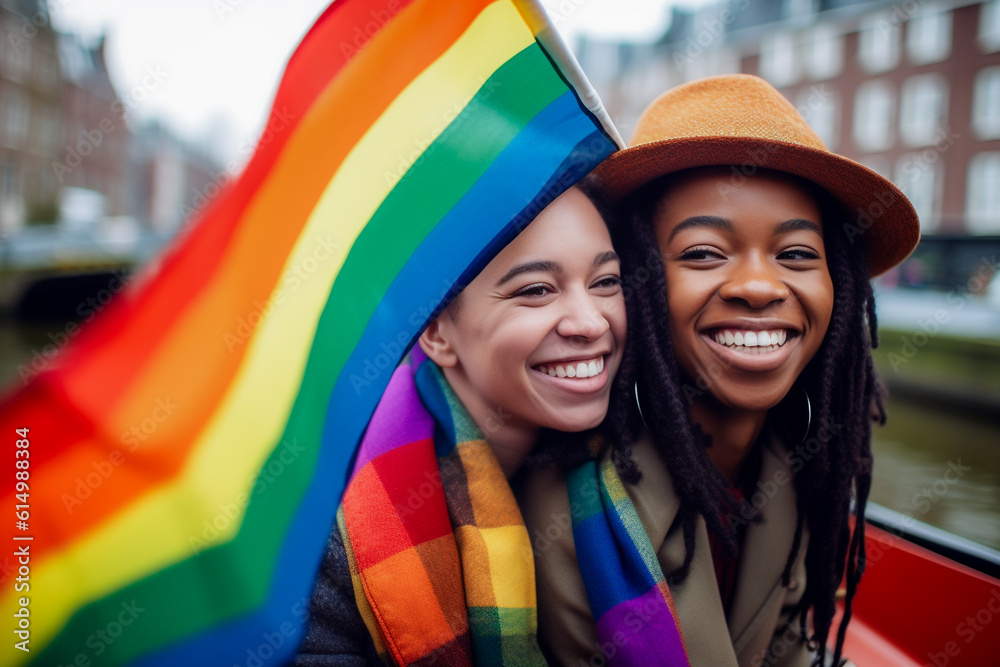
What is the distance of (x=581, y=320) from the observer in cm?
175

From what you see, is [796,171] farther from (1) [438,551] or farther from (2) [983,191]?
(2) [983,191]

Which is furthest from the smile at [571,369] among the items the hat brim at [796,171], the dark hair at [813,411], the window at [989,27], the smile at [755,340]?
the window at [989,27]

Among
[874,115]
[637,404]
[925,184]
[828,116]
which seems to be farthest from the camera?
[828,116]

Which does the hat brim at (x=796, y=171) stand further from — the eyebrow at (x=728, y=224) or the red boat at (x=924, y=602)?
the red boat at (x=924, y=602)

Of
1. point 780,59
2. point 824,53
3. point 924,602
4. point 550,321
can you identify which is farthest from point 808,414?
point 780,59

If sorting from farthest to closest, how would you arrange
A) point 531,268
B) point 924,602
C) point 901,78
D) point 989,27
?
point 901,78, point 989,27, point 924,602, point 531,268

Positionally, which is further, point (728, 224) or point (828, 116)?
point (828, 116)

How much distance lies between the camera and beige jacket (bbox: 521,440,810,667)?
174cm

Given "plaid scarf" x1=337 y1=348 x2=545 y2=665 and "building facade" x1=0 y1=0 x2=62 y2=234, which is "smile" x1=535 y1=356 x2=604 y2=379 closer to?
"plaid scarf" x1=337 y1=348 x2=545 y2=665

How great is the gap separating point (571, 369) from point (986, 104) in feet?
88.0

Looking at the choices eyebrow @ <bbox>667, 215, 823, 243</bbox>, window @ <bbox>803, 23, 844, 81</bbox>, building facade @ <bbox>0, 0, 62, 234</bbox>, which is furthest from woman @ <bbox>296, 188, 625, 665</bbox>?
building facade @ <bbox>0, 0, 62, 234</bbox>

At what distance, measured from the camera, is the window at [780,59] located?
27125mm

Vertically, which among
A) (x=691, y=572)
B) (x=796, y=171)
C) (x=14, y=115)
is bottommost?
(x=691, y=572)

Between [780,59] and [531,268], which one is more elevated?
[780,59]
